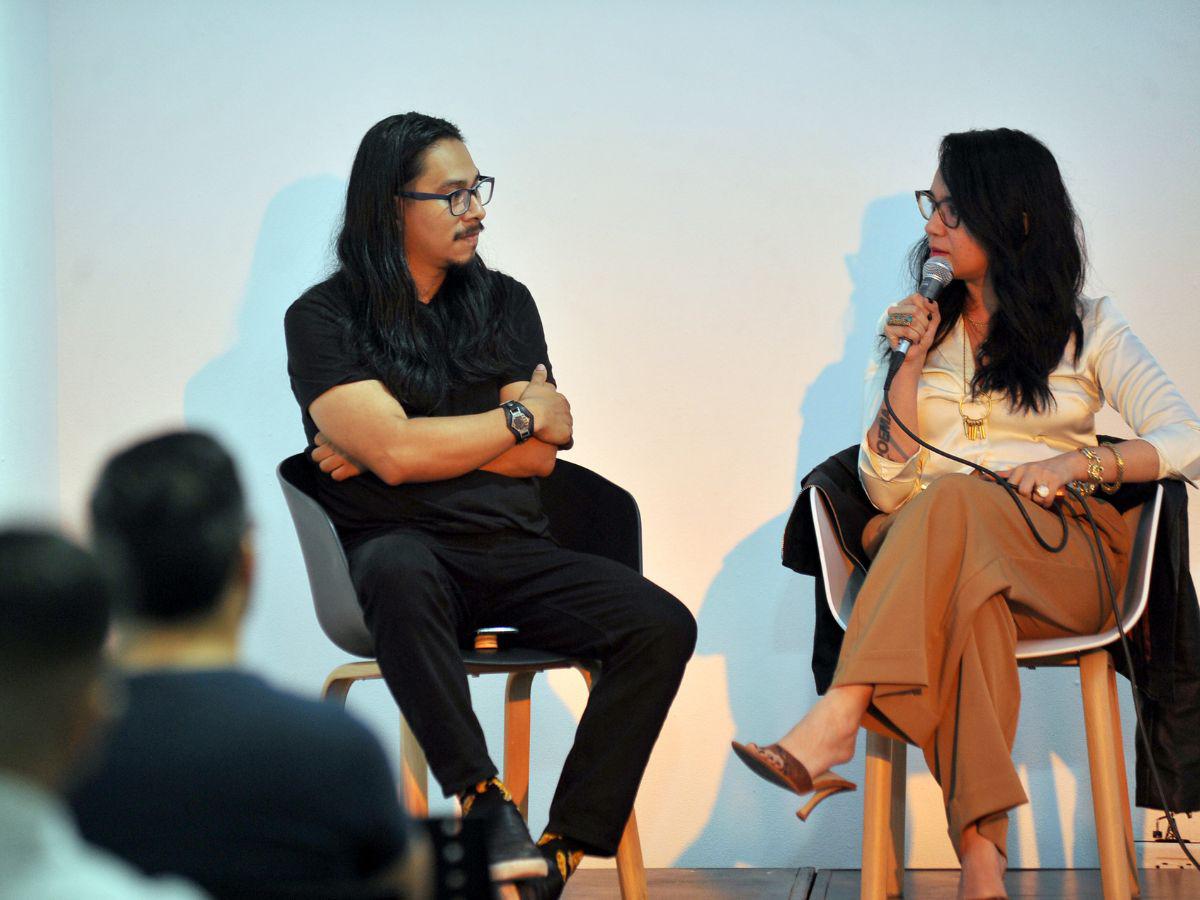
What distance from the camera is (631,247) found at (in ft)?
A: 11.1

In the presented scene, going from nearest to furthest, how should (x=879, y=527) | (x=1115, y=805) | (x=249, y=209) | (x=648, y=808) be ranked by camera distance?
1. (x=1115, y=805)
2. (x=879, y=527)
3. (x=648, y=808)
4. (x=249, y=209)

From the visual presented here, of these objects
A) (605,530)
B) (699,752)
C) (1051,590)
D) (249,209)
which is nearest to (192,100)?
(249,209)

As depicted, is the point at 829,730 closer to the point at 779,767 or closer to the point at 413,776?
the point at 779,767

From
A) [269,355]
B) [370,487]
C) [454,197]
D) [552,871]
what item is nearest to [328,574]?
[370,487]

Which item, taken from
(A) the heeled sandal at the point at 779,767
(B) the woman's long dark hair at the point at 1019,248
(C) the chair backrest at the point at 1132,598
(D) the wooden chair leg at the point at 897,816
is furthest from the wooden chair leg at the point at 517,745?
(B) the woman's long dark hair at the point at 1019,248

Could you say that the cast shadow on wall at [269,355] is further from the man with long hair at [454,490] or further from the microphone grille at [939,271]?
the microphone grille at [939,271]

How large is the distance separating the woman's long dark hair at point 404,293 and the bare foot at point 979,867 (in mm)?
1173

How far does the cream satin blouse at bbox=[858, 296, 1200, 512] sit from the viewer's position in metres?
2.61

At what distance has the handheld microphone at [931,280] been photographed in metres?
2.65

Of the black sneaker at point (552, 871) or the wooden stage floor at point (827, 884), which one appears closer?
the black sneaker at point (552, 871)

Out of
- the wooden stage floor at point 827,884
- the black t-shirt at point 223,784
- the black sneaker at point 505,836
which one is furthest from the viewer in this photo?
the wooden stage floor at point 827,884

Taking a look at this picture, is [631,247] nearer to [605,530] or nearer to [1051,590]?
[605,530]

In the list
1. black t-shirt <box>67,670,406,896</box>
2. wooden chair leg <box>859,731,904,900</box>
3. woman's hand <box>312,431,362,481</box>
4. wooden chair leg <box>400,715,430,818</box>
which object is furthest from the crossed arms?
black t-shirt <box>67,670,406,896</box>

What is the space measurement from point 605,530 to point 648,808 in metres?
0.89
